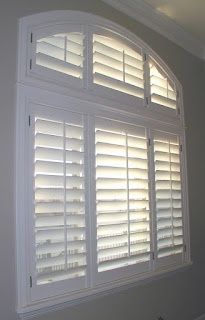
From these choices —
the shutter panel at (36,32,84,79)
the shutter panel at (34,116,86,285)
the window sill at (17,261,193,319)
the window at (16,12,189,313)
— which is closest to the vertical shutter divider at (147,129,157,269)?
the window at (16,12,189,313)

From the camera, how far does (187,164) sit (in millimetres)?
3076

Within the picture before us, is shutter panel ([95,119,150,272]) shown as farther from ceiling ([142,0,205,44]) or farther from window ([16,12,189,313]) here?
ceiling ([142,0,205,44])

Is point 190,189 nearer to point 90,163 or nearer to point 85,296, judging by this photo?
point 90,163

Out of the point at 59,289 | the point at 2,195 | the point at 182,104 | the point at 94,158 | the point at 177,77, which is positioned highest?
the point at 177,77

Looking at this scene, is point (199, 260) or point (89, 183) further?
point (199, 260)

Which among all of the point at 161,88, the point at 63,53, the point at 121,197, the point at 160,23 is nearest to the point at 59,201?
the point at 121,197

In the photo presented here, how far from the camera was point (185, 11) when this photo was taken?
2.76 meters

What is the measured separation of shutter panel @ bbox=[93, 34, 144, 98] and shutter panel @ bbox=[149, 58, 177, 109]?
0.16 m

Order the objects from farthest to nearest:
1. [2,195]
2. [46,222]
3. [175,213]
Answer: [175,213]
[46,222]
[2,195]

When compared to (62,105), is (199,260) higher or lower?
lower

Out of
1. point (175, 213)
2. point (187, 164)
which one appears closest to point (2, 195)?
point (175, 213)

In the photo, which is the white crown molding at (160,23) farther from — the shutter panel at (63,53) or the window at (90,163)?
the shutter panel at (63,53)

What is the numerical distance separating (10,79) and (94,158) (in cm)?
71

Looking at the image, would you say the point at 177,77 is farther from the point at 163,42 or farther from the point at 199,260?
the point at 199,260
